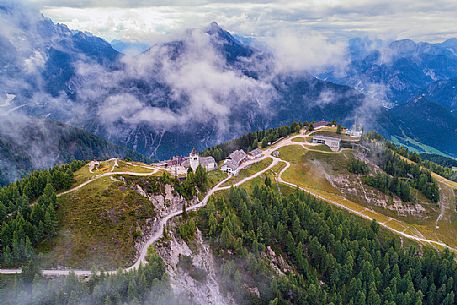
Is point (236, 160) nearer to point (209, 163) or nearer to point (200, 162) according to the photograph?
point (209, 163)

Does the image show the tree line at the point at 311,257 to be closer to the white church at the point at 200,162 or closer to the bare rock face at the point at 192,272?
the bare rock face at the point at 192,272

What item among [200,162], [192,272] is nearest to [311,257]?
[192,272]

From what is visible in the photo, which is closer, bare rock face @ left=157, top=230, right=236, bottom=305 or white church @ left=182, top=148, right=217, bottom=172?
bare rock face @ left=157, top=230, right=236, bottom=305

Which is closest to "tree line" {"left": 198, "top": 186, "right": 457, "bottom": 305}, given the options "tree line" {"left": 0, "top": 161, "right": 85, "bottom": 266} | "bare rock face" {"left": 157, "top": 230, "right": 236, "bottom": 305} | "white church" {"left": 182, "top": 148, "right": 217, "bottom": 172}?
"bare rock face" {"left": 157, "top": 230, "right": 236, "bottom": 305}

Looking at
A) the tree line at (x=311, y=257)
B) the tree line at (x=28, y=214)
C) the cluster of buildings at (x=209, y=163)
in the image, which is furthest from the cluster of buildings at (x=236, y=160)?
the tree line at (x=28, y=214)

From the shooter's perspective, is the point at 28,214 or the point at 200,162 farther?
the point at 200,162

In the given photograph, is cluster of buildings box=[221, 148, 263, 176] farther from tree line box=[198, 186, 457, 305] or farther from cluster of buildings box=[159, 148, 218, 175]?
tree line box=[198, 186, 457, 305]

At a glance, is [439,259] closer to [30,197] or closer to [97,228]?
[97,228]
